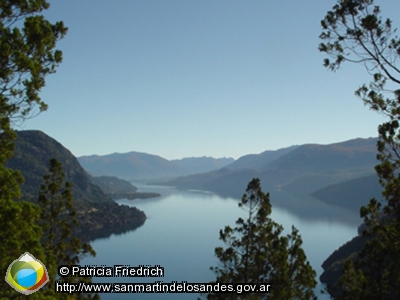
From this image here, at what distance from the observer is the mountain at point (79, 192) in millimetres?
118312

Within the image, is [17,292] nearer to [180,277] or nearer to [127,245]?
[180,277]

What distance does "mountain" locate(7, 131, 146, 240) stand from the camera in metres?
118

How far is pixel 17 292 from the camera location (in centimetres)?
829

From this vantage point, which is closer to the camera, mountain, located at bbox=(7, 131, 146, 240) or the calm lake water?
the calm lake water

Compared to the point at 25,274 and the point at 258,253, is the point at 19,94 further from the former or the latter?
the point at 258,253

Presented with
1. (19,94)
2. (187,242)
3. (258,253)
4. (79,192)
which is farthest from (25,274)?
(79,192)

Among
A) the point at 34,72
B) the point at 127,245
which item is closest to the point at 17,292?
the point at 34,72

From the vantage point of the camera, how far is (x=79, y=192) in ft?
577

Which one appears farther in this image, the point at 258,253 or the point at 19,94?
the point at 258,253

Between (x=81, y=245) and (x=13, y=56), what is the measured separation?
10.9m

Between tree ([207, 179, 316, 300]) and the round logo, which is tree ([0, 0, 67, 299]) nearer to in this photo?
the round logo

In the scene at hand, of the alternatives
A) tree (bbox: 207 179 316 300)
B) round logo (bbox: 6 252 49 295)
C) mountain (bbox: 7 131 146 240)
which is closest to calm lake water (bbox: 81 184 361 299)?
mountain (bbox: 7 131 146 240)

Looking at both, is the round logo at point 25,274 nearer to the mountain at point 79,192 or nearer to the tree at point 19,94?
the tree at point 19,94

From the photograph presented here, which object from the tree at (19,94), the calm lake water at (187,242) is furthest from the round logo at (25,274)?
the calm lake water at (187,242)
